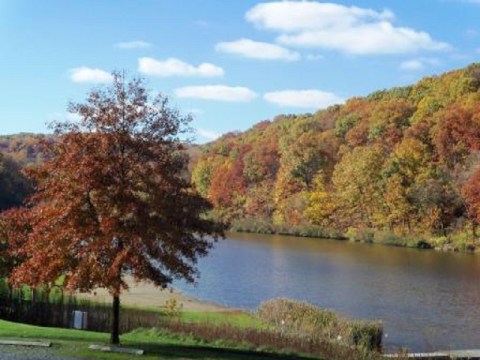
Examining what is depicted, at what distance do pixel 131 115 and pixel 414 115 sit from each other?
104 metres

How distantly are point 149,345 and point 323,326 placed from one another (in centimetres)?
1011

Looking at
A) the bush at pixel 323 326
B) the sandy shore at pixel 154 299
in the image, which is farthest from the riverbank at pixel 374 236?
the bush at pixel 323 326

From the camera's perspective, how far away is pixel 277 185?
130 metres

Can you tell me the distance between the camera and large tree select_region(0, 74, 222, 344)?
60.1 feet

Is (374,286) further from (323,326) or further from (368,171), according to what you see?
(368,171)

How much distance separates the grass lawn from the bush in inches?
195

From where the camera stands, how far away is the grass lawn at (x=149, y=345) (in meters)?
18.4

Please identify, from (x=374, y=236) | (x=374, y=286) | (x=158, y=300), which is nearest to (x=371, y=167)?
(x=374, y=236)

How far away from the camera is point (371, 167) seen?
4122 inches

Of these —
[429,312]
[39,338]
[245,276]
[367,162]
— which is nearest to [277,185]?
[367,162]

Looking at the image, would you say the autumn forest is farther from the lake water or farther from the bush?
the bush

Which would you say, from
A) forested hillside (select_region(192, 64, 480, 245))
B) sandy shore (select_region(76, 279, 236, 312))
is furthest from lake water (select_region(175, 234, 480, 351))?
forested hillside (select_region(192, 64, 480, 245))

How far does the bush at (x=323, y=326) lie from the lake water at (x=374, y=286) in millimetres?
3144

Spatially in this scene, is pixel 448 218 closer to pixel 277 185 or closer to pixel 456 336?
pixel 277 185
